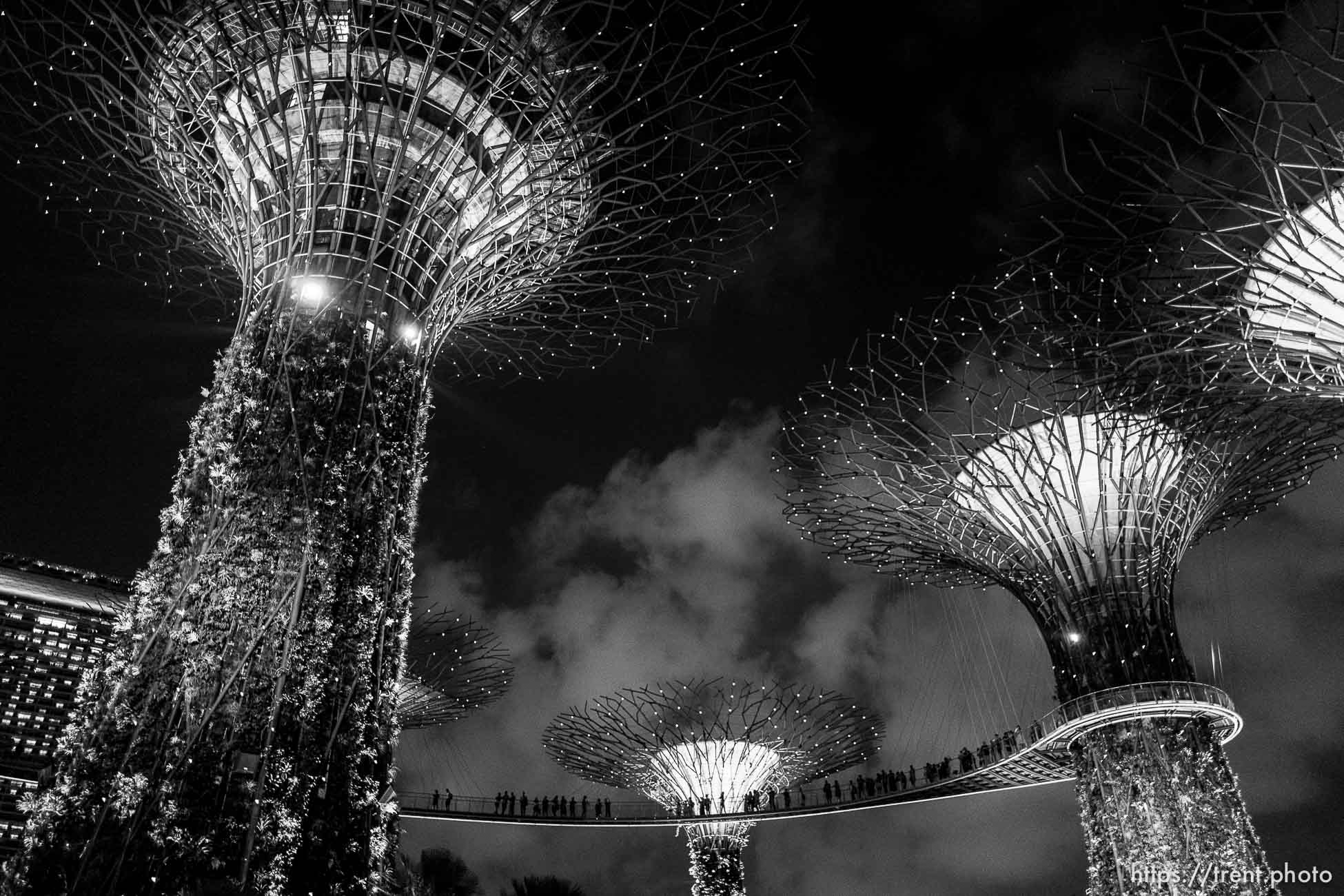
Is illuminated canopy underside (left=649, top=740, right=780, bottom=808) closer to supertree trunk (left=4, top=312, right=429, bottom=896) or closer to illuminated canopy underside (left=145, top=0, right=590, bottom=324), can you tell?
supertree trunk (left=4, top=312, right=429, bottom=896)

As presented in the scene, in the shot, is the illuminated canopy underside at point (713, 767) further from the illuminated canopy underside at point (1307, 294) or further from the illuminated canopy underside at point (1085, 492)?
the illuminated canopy underside at point (1307, 294)

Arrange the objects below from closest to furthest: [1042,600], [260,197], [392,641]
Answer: [392,641]
[260,197]
[1042,600]

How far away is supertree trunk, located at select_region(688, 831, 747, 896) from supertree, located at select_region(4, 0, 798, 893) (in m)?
20.1

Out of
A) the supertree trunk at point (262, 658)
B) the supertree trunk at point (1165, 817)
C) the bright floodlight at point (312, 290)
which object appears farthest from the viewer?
the supertree trunk at point (1165, 817)

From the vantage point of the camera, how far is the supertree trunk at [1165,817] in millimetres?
15781

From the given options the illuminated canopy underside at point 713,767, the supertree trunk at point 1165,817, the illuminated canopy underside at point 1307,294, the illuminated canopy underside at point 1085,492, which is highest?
the illuminated canopy underside at point 1085,492

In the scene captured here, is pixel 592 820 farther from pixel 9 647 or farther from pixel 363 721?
pixel 9 647

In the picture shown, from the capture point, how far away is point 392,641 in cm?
1095

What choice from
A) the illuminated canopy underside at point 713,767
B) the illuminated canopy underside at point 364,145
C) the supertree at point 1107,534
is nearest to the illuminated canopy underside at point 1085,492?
the supertree at point 1107,534

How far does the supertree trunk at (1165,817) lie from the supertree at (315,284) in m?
12.3

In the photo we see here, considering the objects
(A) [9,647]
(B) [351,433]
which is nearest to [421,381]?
(B) [351,433]

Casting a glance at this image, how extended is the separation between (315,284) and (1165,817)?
16371 millimetres

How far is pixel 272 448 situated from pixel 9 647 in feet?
238

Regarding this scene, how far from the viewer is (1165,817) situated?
53.3 ft
